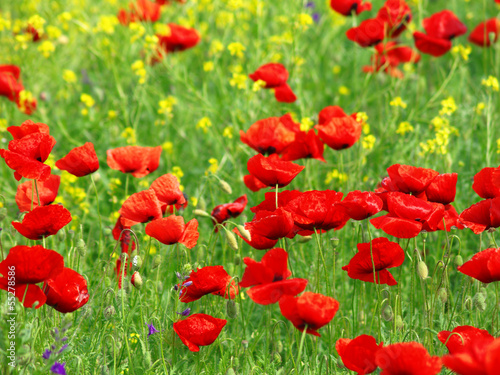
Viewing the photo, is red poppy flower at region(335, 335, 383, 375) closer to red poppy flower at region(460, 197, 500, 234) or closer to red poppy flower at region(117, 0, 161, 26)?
red poppy flower at region(460, 197, 500, 234)

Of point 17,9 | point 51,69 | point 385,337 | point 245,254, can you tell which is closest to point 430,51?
point 245,254

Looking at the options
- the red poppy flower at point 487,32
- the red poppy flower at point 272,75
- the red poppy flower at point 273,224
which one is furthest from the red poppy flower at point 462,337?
the red poppy flower at point 487,32

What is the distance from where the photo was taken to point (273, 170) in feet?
6.48

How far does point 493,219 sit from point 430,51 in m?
1.61

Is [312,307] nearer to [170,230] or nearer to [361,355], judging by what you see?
[361,355]

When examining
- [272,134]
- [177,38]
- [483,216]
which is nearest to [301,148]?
[272,134]

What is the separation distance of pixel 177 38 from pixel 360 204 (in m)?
2.26

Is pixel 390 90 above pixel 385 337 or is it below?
above

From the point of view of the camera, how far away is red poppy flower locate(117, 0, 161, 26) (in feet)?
12.6

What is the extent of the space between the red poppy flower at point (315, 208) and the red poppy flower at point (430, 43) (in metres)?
1.63

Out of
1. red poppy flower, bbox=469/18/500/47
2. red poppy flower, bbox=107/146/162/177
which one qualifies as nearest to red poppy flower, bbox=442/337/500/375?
red poppy flower, bbox=107/146/162/177

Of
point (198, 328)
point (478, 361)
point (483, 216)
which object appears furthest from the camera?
point (483, 216)

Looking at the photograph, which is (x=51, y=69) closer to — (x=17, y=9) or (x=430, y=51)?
(x=17, y=9)

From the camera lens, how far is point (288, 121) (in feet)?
8.07
